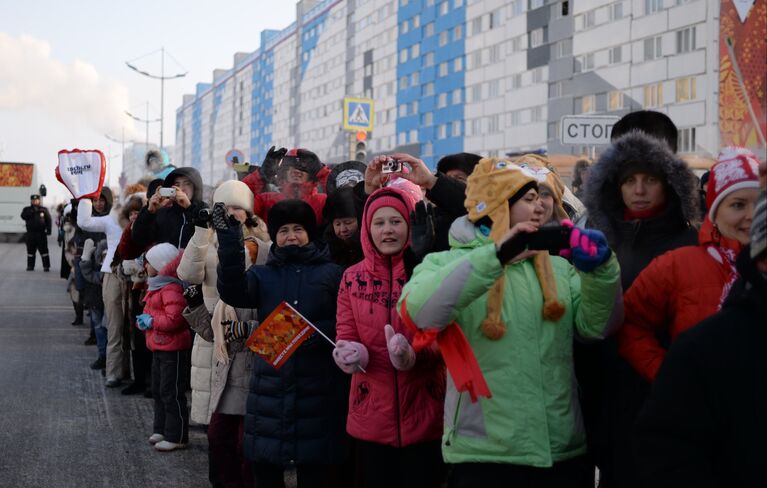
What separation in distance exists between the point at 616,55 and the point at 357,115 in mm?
31635

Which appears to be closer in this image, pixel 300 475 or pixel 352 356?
pixel 352 356

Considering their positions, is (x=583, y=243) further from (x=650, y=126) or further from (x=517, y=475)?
(x=650, y=126)

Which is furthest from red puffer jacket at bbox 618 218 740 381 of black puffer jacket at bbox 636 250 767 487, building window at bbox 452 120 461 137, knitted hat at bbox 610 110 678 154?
building window at bbox 452 120 461 137

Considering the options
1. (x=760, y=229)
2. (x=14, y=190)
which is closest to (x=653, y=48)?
(x=14, y=190)

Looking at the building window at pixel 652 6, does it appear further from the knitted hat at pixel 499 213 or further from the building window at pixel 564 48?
the knitted hat at pixel 499 213

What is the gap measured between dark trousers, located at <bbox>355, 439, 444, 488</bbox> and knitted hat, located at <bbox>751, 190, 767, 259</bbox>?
234 cm

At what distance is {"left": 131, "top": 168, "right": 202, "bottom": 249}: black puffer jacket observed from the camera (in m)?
7.85

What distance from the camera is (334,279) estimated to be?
199 inches

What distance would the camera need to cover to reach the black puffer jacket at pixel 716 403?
2176 millimetres

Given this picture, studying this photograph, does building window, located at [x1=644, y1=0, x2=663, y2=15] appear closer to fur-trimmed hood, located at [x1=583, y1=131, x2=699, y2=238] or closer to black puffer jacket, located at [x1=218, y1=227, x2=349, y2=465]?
black puffer jacket, located at [x1=218, y1=227, x2=349, y2=465]

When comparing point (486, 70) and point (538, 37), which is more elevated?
point (538, 37)

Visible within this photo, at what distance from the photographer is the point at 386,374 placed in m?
4.30

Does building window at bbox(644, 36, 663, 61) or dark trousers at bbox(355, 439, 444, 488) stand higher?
building window at bbox(644, 36, 663, 61)

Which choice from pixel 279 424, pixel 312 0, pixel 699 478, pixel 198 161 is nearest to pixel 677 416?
pixel 699 478
